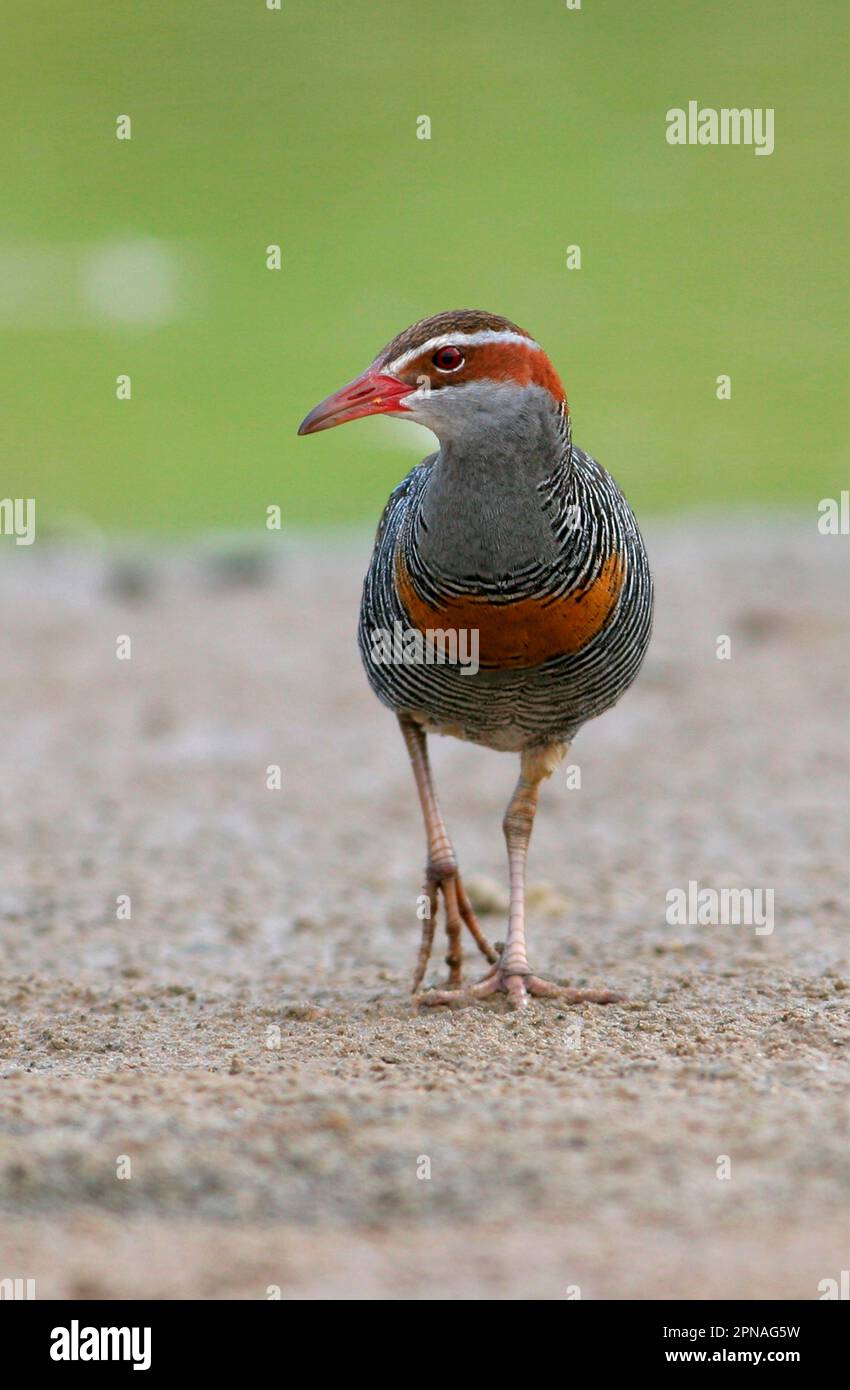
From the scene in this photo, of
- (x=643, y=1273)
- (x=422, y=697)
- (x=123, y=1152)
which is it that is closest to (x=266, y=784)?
(x=422, y=697)

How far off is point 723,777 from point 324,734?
2.75m

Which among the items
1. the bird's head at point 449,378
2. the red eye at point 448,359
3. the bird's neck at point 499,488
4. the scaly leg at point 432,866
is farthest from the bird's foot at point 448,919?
the red eye at point 448,359

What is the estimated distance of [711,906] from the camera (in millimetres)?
8227

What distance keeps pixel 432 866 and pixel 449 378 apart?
1.95 metres

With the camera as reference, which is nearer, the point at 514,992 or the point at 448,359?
the point at 448,359

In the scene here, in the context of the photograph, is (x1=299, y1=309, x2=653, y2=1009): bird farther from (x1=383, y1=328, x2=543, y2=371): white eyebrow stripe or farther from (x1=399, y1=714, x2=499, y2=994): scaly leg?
(x1=399, y1=714, x2=499, y2=994): scaly leg

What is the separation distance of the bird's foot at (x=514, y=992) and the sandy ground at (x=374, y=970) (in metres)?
0.13

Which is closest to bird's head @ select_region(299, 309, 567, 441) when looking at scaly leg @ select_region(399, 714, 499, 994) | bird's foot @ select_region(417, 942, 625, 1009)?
scaly leg @ select_region(399, 714, 499, 994)

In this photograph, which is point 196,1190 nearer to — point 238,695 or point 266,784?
point 266,784

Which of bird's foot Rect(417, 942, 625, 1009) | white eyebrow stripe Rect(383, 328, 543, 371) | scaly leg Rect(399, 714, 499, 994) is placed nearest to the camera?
white eyebrow stripe Rect(383, 328, 543, 371)

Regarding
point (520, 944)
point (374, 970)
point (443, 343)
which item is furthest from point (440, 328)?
point (374, 970)

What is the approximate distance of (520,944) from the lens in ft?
20.6

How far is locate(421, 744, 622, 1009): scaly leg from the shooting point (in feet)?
20.2

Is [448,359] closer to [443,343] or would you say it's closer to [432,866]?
[443,343]
